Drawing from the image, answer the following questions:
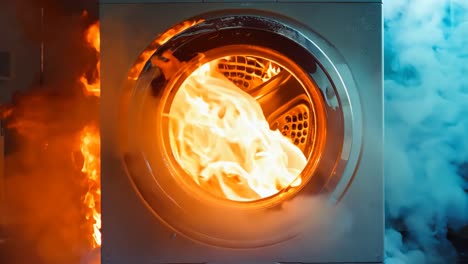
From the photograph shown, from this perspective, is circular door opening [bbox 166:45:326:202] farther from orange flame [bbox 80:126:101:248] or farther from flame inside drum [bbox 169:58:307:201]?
orange flame [bbox 80:126:101:248]

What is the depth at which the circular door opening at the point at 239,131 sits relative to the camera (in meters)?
1.28

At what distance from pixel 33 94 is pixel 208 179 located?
30.3 inches

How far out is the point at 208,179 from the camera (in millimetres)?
1313

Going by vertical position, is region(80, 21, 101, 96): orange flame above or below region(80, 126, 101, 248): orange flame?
above

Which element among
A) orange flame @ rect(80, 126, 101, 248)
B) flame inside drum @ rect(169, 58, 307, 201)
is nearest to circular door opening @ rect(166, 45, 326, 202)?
flame inside drum @ rect(169, 58, 307, 201)

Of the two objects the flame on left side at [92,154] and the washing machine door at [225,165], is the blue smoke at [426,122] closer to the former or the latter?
the washing machine door at [225,165]

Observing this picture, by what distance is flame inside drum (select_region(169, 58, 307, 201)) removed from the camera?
1.31m

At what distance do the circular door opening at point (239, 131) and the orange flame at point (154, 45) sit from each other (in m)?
0.09

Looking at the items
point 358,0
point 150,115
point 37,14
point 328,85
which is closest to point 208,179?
point 150,115

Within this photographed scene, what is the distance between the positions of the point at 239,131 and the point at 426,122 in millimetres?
772

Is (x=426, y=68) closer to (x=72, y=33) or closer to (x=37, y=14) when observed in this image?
(x=72, y=33)

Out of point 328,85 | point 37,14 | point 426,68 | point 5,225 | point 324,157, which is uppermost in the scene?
point 37,14

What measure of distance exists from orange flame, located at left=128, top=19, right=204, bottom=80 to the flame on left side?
518 mm

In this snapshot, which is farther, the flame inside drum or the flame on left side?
the flame on left side
